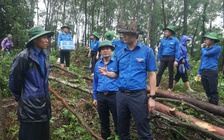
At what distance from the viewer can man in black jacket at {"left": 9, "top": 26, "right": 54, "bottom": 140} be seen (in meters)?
3.13

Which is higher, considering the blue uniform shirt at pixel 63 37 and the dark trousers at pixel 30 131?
the blue uniform shirt at pixel 63 37

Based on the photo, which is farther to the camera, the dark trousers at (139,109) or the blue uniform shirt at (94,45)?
the blue uniform shirt at (94,45)

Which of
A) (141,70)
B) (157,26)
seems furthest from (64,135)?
(157,26)

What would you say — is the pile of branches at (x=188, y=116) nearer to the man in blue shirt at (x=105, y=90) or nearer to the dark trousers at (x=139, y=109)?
the man in blue shirt at (x=105, y=90)

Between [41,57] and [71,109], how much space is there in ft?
7.95

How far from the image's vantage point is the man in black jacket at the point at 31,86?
313 centimetres

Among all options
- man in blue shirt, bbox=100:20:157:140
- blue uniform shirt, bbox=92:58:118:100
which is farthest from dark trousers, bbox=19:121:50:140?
blue uniform shirt, bbox=92:58:118:100

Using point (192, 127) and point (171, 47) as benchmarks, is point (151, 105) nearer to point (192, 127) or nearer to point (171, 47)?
point (192, 127)

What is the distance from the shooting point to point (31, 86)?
3.18 metres

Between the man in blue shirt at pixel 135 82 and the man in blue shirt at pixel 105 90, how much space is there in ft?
1.90

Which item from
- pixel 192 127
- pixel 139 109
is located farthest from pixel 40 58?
pixel 192 127

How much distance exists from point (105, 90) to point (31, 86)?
1536 mm

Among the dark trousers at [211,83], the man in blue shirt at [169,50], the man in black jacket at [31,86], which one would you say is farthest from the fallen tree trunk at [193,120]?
the man in black jacket at [31,86]

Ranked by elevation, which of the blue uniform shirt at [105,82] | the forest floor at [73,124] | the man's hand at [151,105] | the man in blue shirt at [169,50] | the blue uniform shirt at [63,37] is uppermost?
the blue uniform shirt at [63,37]
